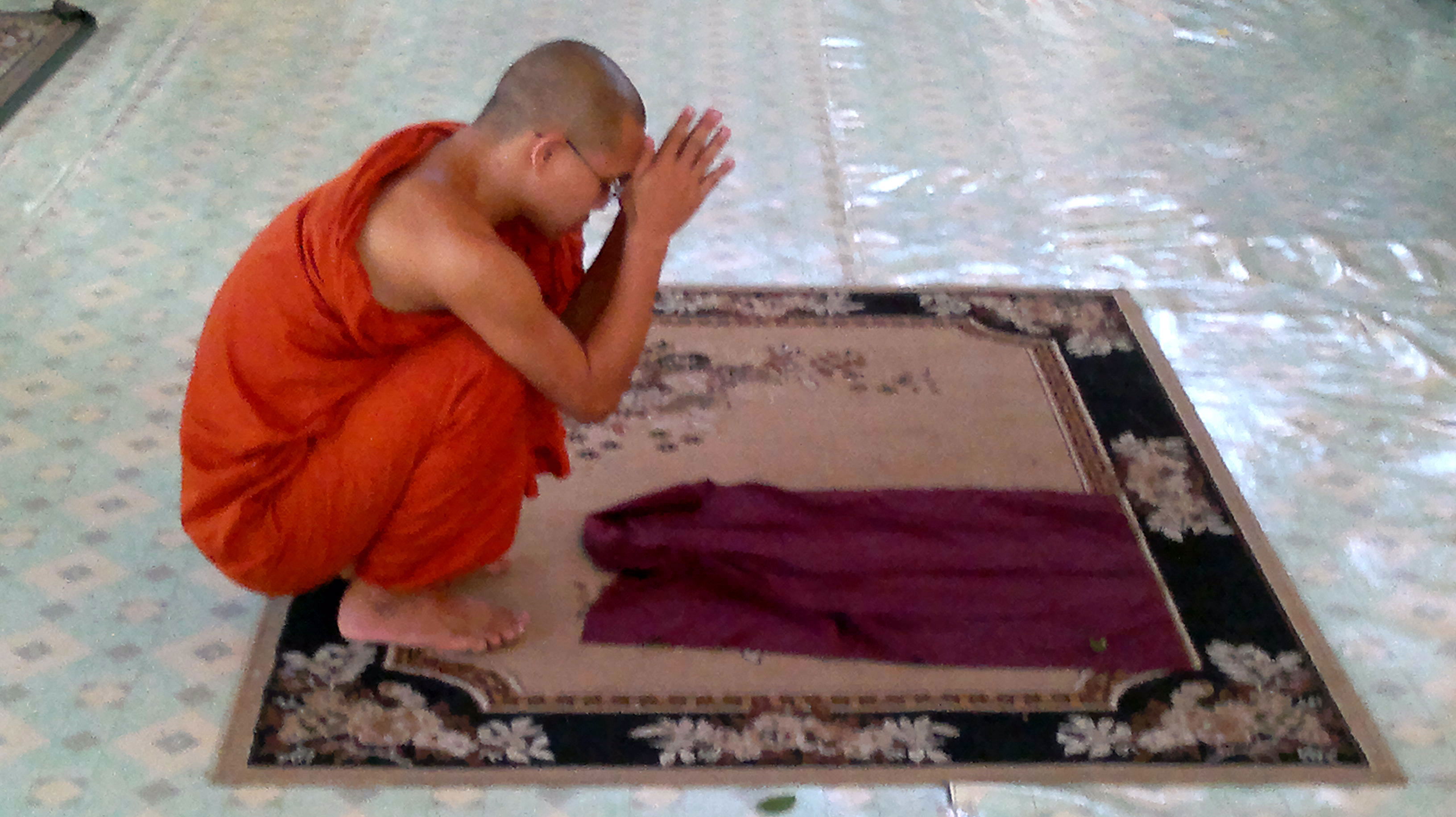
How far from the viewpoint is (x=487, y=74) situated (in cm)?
254

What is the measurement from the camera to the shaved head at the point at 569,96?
0.98 metres

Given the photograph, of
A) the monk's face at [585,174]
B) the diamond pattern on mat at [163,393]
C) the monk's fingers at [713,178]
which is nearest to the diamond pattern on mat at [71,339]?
the diamond pattern on mat at [163,393]

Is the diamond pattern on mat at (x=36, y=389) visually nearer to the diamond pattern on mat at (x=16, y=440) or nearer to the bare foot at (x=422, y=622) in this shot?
the diamond pattern on mat at (x=16, y=440)

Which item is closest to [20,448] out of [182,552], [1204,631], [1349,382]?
[182,552]

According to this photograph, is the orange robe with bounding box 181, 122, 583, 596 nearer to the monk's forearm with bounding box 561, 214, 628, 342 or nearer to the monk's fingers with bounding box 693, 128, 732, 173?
the monk's forearm with bounding box 561, 214, 628, 342

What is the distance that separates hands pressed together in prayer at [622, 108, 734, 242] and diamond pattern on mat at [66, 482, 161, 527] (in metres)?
0.76

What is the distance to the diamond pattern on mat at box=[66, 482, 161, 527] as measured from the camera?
1374mm

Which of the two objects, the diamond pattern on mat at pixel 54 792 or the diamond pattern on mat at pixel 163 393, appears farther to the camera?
the diamond pattern on mat at pixel 163 393

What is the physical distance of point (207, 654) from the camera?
123 centimetres

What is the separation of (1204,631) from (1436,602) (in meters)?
0.33

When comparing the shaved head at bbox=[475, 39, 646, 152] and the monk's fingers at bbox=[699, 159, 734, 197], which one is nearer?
the shaved head at bbox=[475, 39, 646, 152]

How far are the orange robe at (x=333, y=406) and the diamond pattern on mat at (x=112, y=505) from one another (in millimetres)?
308

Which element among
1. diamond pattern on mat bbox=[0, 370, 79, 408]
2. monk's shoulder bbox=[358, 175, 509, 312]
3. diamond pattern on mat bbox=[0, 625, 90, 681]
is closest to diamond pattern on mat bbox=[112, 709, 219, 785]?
diamond pattern on mat bbox=[0, 625, 90, 681]

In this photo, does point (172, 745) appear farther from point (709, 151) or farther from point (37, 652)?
point (709, 151)
